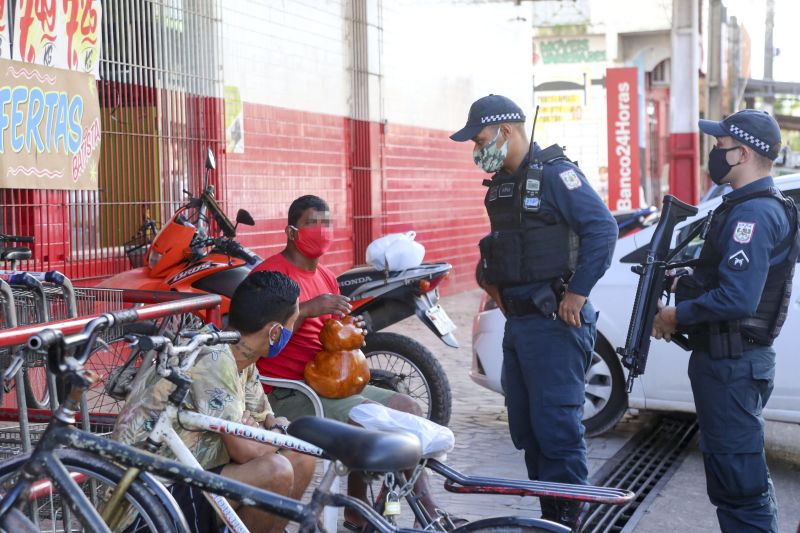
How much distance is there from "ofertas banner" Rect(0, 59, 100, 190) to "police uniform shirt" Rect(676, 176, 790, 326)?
4.87 meters

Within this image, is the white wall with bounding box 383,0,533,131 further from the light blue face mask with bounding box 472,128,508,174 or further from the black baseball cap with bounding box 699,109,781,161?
the black baseball cap with bounding box 699,109,781,161

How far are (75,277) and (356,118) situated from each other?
515cm

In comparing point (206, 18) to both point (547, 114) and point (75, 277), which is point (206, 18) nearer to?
point (75, 277)

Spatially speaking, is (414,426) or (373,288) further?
(373,288)

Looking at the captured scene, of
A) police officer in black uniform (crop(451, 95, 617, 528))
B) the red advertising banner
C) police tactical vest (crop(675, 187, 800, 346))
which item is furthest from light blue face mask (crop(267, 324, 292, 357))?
the red advertising banner

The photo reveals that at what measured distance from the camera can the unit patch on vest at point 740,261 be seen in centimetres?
431

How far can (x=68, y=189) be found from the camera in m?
7.97

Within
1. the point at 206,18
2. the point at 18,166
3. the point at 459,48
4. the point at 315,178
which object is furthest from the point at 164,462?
the point at 459,48

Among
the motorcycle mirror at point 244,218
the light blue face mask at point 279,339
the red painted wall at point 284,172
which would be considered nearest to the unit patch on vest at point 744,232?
Answer: the light blue face mask at point 279,339

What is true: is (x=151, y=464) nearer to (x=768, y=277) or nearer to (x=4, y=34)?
(x=768, y=277)

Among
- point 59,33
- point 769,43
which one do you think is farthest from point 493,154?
point 769,43

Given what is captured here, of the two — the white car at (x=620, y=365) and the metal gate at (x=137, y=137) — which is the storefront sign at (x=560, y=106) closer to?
the metal gate at (x=137, y=137)

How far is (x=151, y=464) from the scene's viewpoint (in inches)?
120

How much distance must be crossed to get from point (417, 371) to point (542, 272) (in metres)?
1.99
